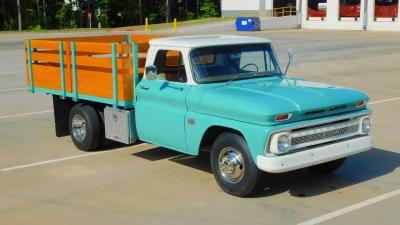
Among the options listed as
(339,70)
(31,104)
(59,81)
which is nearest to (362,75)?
(339,70)

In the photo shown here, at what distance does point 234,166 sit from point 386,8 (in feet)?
156

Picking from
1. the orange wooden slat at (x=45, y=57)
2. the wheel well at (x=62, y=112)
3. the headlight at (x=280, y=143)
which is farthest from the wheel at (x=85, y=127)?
the headlight at (x=280, y=143)

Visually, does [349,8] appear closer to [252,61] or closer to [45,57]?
[45,57]

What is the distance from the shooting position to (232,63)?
7434mm

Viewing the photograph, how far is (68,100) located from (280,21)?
47.8 meters

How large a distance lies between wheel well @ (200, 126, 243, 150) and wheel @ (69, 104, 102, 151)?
2346mm

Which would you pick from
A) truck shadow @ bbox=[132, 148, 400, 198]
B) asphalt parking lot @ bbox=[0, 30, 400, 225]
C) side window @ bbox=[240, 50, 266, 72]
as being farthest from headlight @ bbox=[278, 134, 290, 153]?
side window @ bbox=[240, 50, 266, 72]

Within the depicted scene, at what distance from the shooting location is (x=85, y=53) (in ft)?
28.6

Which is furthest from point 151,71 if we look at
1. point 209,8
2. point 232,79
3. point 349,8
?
point 209,8

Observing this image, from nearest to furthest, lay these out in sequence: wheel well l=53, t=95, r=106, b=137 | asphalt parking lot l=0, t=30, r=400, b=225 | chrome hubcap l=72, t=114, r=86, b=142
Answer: asphalt parking lot l=0, t=30, r=400, b=225
chrome hubcap l=72, t=114, r=86, b=142
wheel well l=53, t=95, r=106, b=137

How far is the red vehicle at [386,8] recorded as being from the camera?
1944 inches

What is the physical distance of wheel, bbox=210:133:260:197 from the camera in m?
6.32

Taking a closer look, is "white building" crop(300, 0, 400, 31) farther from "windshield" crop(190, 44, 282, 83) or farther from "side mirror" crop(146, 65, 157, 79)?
"side mirror" crop(146, 65, 157, 79)

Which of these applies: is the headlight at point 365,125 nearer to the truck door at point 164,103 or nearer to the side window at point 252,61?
the side window at point 252,61
